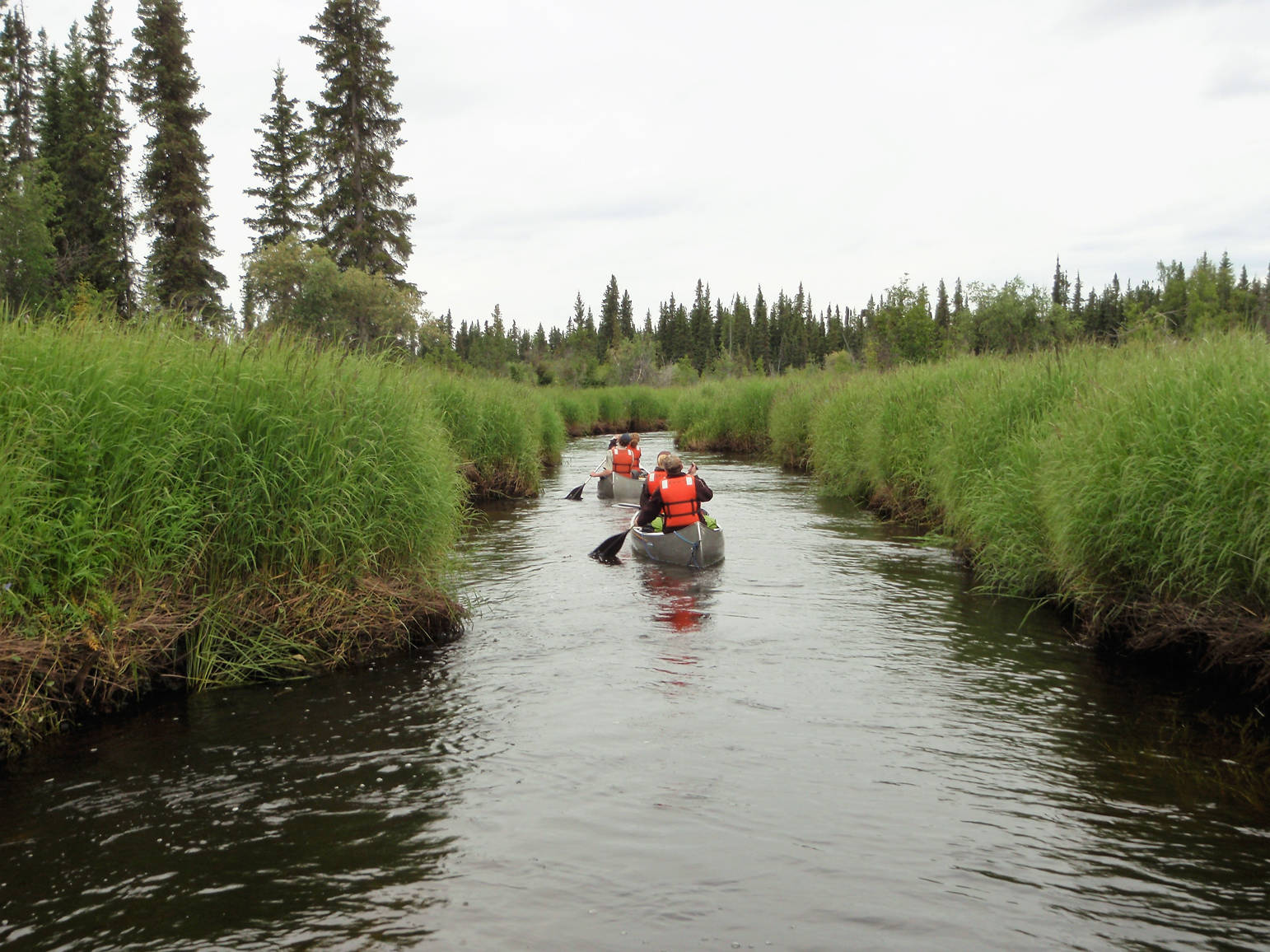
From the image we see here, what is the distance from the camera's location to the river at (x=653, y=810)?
425cm

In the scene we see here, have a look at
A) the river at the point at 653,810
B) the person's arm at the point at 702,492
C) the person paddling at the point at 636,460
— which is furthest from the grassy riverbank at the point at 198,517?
the person paddling at the point at 636,460

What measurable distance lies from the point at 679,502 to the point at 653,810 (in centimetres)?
779

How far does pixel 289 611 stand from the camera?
24.7ft

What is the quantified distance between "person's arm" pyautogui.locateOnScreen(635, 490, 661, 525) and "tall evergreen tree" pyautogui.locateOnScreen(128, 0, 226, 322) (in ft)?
95.5

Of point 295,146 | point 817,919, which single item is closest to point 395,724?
point 817,919

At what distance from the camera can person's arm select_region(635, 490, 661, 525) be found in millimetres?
13453

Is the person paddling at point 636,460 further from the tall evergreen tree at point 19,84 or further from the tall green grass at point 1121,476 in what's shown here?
the tall evergreen tree at point 19,84

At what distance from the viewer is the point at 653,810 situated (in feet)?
17.7

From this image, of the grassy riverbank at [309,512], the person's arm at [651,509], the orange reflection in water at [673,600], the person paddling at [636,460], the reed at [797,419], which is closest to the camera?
the grassy riverbank at [309,512]

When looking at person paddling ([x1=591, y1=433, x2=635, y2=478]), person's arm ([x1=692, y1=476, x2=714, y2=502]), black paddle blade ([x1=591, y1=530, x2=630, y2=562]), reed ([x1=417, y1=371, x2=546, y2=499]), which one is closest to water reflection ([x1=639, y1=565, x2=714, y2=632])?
black paddle blade ([x1=591, y1=530, x2=630, y2=562])

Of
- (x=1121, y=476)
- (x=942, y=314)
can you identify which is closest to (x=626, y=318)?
(x=942, y=314)

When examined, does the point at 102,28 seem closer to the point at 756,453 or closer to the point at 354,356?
the point at 756,453

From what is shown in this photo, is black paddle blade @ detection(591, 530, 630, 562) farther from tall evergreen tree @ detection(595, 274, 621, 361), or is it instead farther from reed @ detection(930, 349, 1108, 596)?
tall evergreen tree @ detection(595, 274, 621, 361)

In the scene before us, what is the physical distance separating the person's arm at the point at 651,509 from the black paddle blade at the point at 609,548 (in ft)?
1.59
